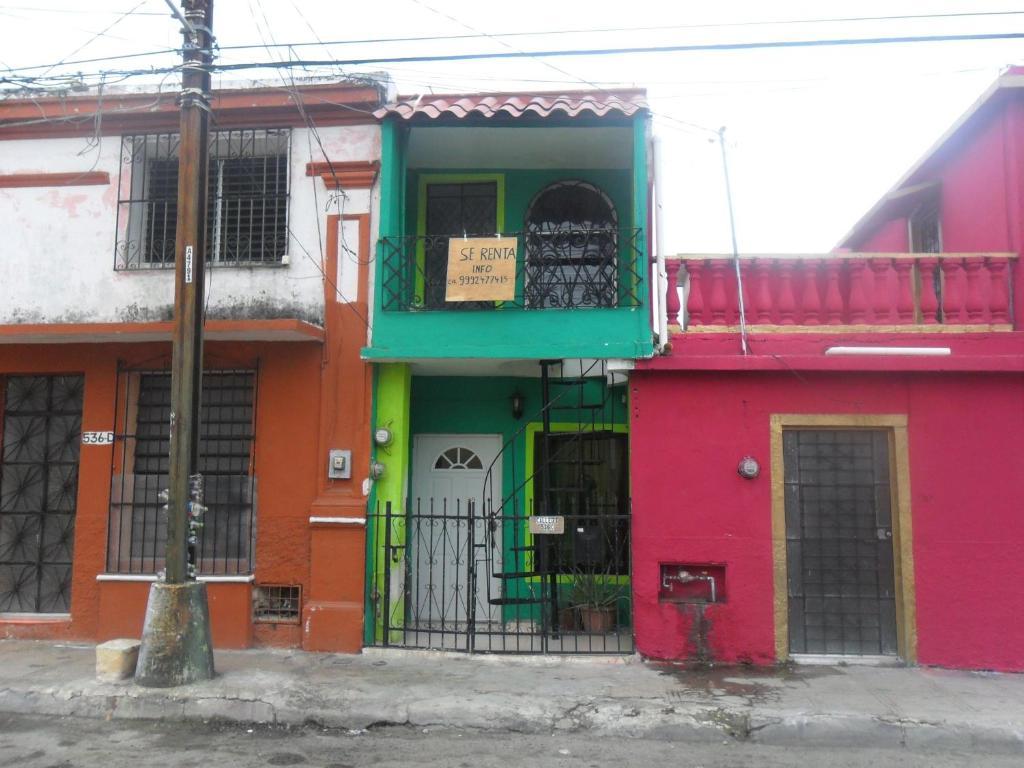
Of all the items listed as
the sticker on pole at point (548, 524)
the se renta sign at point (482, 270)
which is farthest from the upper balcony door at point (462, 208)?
the sticker on pole at point (548, 524)

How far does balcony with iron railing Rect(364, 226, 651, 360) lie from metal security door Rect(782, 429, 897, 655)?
2.01 meters

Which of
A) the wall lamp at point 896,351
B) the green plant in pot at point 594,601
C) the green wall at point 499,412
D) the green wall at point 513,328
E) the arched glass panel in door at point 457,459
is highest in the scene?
the green wall at point 513,328

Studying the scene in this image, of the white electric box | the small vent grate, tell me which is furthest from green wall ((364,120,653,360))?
the small vent grate

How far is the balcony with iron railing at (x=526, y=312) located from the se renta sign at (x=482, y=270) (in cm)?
2

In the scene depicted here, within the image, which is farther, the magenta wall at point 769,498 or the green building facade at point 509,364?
the green building facade at point 509,364

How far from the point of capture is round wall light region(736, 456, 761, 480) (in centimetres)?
780

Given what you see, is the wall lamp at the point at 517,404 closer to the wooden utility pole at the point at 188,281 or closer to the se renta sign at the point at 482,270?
the se renta sign at the point at 482,270

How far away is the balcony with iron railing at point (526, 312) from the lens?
8094 mm

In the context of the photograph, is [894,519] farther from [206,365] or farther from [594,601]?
[206,365]

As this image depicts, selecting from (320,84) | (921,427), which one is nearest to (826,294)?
(921,427)

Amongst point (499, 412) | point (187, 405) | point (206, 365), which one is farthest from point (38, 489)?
point (499, 412)

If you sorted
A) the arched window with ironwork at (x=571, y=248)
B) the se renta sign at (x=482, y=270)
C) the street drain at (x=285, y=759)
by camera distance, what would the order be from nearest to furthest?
the street drain at (x=285, y=759), the se renta sign at (x=482, y=270), the arched window with ironwork at (x=571, y=248)

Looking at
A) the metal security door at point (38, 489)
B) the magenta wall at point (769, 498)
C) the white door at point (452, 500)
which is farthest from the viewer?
the white door at point (452, 500)

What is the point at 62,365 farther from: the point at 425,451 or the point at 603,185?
the point at 603,185
